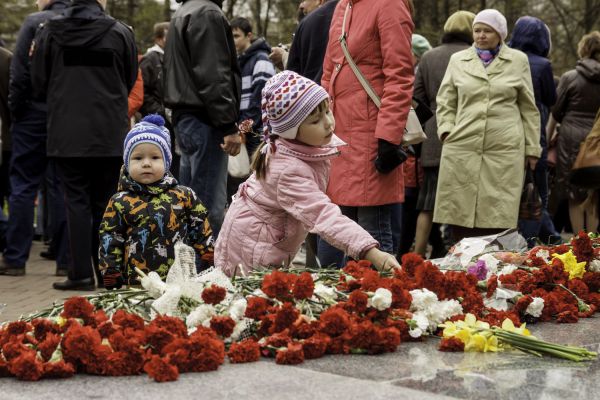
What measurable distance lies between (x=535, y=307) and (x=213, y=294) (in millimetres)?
1285

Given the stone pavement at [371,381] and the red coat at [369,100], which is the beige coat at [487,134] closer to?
the red coat at [369,100]

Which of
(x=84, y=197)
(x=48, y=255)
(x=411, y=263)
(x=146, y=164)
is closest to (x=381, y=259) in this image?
(x=411, y=263)

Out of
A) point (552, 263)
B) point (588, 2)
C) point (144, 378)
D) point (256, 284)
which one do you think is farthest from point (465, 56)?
point (588, 2)

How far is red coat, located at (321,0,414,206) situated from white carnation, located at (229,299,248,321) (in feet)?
7.59

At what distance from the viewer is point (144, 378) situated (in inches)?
115

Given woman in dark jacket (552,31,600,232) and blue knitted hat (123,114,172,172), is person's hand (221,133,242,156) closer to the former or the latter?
blue knitted hat (123,114,172,172)

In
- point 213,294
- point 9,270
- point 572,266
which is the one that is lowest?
point 9,270

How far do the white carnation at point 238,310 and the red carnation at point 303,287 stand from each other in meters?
0.17

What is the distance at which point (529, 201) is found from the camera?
773 cm

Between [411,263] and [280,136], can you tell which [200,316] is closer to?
[411,263]

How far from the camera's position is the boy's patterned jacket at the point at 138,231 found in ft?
16.0

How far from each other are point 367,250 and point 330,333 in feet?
3.00

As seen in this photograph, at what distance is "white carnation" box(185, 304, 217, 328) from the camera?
10.6 feet

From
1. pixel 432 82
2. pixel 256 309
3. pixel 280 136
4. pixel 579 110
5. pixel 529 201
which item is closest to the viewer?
pixel 256 309
